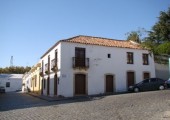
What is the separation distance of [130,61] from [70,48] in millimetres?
7794

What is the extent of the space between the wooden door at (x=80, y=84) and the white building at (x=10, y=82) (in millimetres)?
43150

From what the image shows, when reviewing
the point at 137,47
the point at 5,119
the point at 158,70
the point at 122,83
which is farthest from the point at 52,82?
the point at 5,119

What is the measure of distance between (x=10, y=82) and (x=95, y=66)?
45.2 meters

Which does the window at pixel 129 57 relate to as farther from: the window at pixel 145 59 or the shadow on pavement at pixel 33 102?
the shadow on pavement at pixel 33 102

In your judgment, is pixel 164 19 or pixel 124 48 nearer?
pixel 164 19

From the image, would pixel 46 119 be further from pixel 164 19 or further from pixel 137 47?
pixel 137 47

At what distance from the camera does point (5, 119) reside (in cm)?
1061

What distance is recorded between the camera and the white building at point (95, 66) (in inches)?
923

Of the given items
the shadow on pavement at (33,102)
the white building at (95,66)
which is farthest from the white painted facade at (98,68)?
the shadow on pavement at (33,102)

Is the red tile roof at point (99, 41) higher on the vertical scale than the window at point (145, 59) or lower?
higher

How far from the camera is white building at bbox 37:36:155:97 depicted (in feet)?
77.0

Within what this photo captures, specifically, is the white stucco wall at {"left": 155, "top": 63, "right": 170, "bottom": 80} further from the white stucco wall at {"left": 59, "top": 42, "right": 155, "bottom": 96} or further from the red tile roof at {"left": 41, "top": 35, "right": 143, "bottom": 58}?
the red tile roof at {"left": 41, "top": 35, "right": 143, "bottom": 58}

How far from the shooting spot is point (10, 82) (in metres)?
63.8

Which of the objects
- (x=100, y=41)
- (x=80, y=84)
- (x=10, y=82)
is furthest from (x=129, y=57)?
(x=10, y=82)
